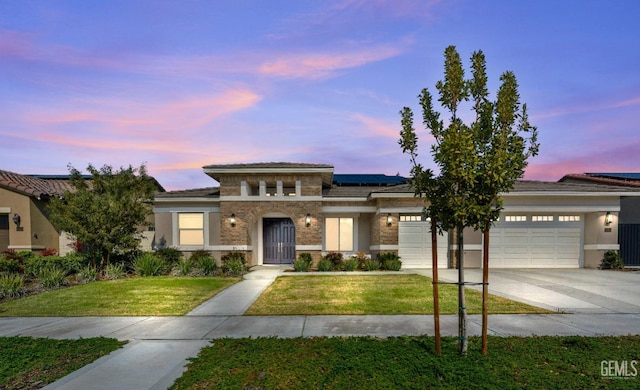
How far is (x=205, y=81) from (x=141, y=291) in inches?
299

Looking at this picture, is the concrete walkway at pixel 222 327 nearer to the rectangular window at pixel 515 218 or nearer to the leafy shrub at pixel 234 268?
the leafy shrub at pixel 234 268

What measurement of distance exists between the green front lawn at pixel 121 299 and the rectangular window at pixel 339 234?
264 inches

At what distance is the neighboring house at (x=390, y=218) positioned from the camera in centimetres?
1503

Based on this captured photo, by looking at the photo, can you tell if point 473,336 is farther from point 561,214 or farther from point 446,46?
point 561,214

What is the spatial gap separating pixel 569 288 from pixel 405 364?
896 centimetres

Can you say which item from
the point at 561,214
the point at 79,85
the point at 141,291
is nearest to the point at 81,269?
the point at 141,291

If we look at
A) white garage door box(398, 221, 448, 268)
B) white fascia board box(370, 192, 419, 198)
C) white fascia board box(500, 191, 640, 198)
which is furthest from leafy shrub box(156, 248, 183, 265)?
white fascia board box(500, 191, 640, 198)

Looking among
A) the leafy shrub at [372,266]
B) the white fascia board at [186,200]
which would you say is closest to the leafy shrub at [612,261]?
the leafy shrub at [372,266]

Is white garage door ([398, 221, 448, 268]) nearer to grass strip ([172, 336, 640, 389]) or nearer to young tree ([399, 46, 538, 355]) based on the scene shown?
grass strip ([172, 336, 640, 389])

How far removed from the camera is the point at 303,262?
14430 mm

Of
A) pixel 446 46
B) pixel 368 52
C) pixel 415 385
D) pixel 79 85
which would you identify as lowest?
pixel 415 385

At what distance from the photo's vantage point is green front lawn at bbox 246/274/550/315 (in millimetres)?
7418

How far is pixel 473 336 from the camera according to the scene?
5.48 meters

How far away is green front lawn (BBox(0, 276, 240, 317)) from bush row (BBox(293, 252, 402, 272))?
411 centimetres
